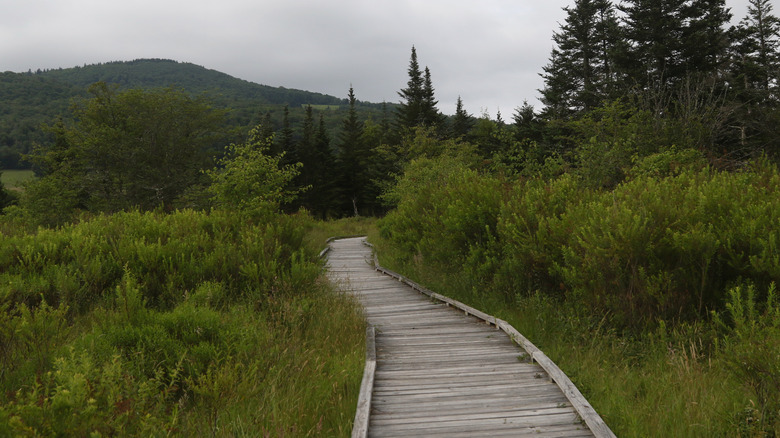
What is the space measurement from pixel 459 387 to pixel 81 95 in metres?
115

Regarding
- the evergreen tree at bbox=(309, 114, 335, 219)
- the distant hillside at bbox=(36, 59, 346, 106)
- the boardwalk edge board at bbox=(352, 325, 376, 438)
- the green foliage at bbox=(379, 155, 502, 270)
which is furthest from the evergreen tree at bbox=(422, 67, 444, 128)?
the distant hillside at bbox=(36, 59, 346, 106)

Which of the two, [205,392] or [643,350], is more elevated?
[205,392]

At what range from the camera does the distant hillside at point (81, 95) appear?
70.4 metres

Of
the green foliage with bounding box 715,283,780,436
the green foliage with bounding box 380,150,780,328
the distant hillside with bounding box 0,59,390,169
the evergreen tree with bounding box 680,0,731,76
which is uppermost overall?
the distant hillside with bounding box 0,59,390,169

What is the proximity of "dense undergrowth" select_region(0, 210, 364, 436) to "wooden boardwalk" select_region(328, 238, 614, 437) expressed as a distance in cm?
37

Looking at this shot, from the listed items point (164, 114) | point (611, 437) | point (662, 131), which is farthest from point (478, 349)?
point (164, 114)

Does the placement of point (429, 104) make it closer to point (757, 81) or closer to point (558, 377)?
point (757, 81)

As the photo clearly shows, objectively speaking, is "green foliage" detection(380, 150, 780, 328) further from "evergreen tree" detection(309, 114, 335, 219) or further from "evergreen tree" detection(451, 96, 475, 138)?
"evergreen tree" detection(451, 96, 475, 138)

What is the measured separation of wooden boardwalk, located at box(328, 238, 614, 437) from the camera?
333 centimetres

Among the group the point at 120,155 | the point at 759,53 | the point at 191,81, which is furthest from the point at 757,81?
the point at 191,81

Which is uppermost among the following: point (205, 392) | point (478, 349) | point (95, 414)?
point (95, 414)

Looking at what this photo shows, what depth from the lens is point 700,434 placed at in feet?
9.97

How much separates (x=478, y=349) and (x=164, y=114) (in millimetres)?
43850

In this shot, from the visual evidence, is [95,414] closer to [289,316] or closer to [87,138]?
[289,316]
